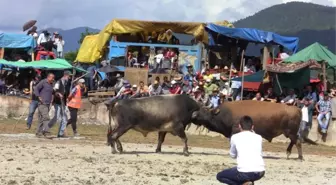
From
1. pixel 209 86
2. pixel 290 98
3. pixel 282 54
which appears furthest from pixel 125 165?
pixel 282 54

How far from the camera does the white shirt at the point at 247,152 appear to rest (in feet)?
31.0

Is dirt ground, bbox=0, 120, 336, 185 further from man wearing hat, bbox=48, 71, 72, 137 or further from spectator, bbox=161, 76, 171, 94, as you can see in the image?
spectator, bbox=161, 76, 171, 94

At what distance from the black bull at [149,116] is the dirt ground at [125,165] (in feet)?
1.93

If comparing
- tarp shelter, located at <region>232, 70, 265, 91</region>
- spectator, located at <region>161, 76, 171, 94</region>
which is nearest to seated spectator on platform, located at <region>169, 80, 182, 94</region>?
spectator, located at <region>161, 76, 171, 94</region>

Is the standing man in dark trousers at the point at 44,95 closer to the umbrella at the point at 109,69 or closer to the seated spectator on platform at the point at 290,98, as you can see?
the seated spectator on platform at the point at 290,98

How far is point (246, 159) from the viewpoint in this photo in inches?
372

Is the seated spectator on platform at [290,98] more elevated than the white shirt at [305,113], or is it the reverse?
the seated spectator on platform at [290,98]

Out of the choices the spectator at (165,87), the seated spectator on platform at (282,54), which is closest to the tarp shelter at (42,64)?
the spectator at (165,87)

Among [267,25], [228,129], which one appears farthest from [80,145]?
[267,25]

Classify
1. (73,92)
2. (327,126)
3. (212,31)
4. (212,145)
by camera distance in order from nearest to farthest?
(73,92) < (212,145) < (327,126) < (212,31)

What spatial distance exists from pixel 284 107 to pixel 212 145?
14.0 feet

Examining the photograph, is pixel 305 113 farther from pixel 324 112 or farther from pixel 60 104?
pixel 60 104

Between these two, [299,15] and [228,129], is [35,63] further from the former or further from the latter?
[299,15]

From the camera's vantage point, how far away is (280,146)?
2372 cm
